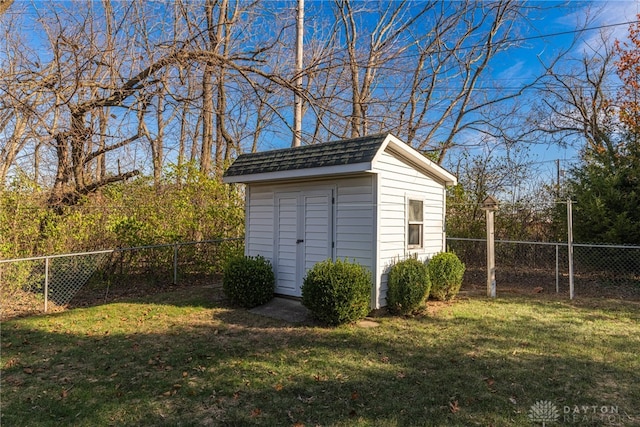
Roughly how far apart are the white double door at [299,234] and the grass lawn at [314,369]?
1045 millimetres

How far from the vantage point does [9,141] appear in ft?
20.0

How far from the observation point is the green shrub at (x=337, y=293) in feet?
17.6

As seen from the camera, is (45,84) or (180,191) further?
(180,191)

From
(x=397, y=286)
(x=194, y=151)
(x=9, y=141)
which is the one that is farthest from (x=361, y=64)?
(x=194, y=151)

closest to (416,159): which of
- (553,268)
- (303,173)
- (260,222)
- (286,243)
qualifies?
(303,173)

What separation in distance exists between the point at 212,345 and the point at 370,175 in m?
3.31

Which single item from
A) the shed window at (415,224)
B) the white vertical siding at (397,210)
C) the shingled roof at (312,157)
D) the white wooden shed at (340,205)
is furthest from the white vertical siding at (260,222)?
the shed window at (415,224)

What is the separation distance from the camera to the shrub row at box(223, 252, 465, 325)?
539cm

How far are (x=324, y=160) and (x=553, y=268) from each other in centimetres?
703

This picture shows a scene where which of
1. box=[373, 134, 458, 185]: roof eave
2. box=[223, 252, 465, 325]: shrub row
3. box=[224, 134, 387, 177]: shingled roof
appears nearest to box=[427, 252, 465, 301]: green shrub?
box=[223, 252, 465, 325]: shrub row

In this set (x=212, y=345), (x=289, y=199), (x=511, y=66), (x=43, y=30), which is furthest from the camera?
(x=511, y=66)

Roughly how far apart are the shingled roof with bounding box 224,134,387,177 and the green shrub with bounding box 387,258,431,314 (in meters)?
1.84

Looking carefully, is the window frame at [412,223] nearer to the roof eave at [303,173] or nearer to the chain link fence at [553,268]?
the roof eave at [303,173]

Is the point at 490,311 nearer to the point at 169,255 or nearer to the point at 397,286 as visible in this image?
the point at 397,286
